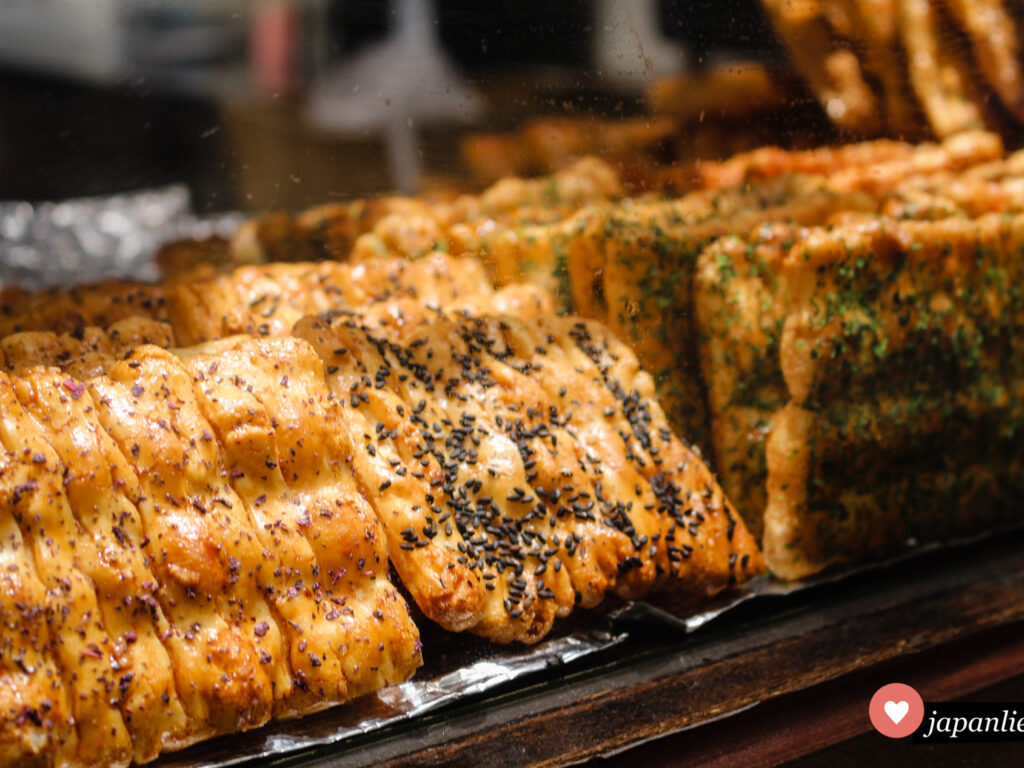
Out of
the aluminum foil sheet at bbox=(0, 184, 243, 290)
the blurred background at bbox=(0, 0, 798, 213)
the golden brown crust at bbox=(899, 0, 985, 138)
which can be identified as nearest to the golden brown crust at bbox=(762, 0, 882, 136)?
the blurred background at bbox=(0, 0, 798, 213)

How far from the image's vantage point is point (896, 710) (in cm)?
254

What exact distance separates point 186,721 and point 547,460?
107cm

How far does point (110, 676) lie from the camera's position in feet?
5.65

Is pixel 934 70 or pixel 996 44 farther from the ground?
pixel 996 44

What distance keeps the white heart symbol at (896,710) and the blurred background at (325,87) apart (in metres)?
1.74

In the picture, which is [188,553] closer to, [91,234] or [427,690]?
[427,690]

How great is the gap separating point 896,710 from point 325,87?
9.25 ft

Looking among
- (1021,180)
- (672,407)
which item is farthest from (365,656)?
(1021,180)

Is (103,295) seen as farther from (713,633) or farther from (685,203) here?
(713,633)

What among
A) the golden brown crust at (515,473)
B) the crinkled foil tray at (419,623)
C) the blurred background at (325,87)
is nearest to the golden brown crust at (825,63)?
the blurred background at (325,87)

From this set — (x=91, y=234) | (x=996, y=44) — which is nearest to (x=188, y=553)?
(x=91, y=234)

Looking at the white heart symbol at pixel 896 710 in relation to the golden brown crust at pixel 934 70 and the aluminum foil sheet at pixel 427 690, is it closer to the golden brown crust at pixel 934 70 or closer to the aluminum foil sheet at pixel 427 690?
the aluminum foil sheet at pixel 427 690

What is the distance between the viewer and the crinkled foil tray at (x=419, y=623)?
197cm

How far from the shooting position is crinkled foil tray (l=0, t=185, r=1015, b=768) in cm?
197
